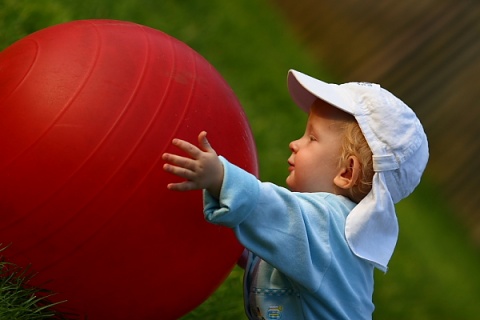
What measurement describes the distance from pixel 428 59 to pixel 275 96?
1099 millimetres

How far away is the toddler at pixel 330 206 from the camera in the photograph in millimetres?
2457

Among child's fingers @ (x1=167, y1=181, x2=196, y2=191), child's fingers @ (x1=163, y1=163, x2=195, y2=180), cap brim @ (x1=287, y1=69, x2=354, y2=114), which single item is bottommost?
child's fingers @ (x1=167, y1=181, x2=196, y2=191)

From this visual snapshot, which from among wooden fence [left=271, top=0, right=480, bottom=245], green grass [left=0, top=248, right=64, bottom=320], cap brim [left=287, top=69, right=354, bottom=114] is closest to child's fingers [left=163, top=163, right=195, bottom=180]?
green grass [left=0, top=248, right=64, bottom=320]

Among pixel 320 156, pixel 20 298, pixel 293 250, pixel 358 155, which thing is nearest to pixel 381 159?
pixel 358 155

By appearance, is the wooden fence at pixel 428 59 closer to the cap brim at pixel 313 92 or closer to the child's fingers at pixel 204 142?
the cap brim at pixel 313 92

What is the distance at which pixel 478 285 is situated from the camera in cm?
504

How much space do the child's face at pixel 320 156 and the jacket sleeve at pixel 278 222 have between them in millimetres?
160

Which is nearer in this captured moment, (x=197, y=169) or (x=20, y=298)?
(x=197, y=169)

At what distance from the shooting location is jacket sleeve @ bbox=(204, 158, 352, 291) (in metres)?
2.35

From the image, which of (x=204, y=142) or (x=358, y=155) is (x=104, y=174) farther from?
(x=358, y=155)

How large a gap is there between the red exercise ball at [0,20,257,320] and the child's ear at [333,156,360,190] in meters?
0.33

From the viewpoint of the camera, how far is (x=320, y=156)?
2.82 metres

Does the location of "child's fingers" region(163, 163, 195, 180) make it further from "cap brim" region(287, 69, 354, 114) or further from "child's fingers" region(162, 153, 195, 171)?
"cap brim" region(287, 69, 354, 114)

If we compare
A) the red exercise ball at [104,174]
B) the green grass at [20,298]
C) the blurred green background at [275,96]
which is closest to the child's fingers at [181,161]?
the red exercise ball at [104,174]
